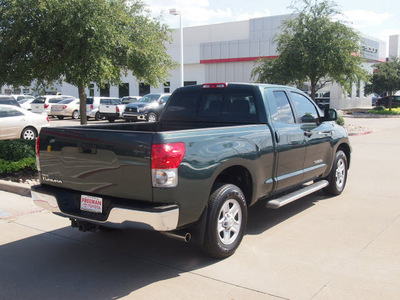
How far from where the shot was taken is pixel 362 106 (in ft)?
155

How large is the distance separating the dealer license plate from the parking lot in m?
0.69

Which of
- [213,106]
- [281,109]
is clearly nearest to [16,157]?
[213,106]

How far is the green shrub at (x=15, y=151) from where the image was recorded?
8859 mm

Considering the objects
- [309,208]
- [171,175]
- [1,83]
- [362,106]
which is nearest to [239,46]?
[362,106]

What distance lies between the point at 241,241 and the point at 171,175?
5.26 ft

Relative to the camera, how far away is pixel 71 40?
29.9 ft

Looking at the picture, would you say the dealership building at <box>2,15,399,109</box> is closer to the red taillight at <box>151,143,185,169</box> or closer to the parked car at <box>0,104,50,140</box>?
the parked car at <box>0,104,50,140</box>

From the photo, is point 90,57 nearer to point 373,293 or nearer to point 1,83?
point 1,83

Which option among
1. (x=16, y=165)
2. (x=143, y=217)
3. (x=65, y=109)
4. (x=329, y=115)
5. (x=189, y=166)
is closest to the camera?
(x=143, y=217)

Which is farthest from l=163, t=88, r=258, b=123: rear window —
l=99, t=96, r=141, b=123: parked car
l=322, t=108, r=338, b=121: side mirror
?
l=99, t=96, r=141, b=123: parked car

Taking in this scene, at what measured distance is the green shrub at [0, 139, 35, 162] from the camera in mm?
8859

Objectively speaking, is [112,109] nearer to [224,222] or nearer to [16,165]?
[16,165]

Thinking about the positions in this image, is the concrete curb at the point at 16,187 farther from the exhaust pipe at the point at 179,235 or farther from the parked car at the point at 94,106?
the parked car at the point at 94,106

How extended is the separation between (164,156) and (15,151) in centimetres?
629
